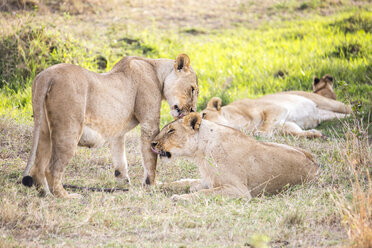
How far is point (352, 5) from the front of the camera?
13.1m

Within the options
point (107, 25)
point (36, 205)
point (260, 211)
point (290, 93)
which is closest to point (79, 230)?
point (36, 205)

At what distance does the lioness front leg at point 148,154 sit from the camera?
4.39 m

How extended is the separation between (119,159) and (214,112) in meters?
2.48

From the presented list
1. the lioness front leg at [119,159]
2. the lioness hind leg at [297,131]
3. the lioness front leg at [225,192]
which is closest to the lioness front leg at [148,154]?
the lioness front leg at [119,159]

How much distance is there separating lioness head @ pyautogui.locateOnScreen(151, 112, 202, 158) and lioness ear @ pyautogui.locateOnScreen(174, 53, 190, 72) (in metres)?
0.55

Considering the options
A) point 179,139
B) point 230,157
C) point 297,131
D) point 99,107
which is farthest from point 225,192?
point 297,131

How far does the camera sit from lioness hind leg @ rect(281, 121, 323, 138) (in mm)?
6793

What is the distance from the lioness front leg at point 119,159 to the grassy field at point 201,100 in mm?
105

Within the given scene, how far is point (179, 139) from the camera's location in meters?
4.36

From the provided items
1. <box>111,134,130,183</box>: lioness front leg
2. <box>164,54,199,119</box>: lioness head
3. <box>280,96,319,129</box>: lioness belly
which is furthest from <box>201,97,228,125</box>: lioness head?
<box>111,134,130,183</box>: lioness front leg

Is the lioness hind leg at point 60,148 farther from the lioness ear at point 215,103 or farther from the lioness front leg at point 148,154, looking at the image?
the lioness ear at point 215,103

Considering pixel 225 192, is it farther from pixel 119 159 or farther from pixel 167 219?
pixel 119 159

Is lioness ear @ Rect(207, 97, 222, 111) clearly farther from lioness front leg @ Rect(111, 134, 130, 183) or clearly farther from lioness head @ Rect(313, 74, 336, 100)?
lioness front leg @ Rect(111, 134, 130, 183)

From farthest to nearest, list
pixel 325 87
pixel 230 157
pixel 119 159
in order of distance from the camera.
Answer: pixel 325 87
pixel 119 159
pixel 230 157
